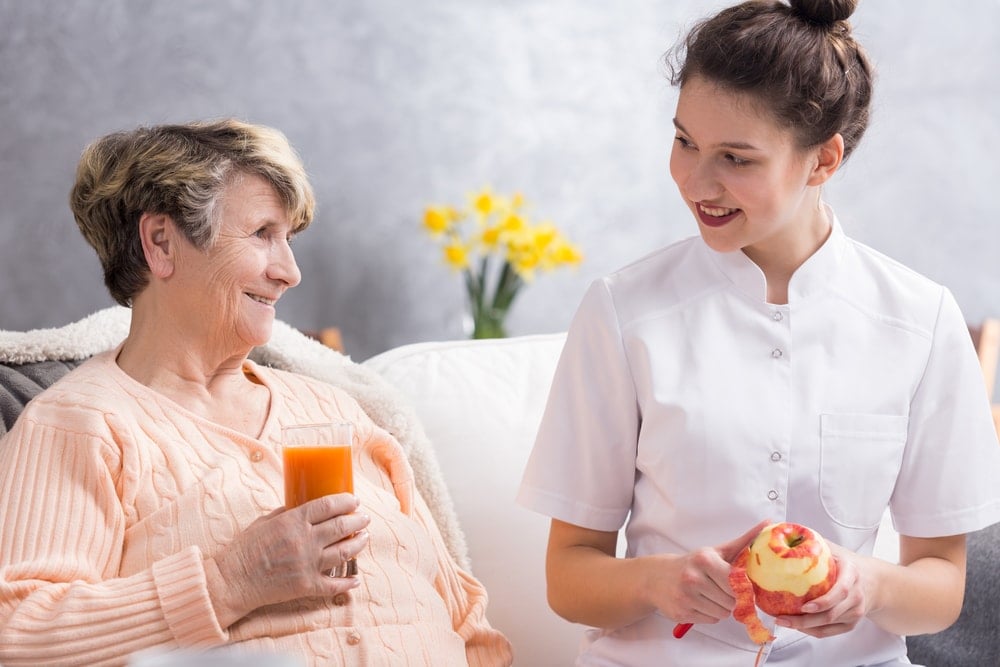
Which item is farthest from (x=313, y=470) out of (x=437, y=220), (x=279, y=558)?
(x=437, y=220)

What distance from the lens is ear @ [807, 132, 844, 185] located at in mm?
1401

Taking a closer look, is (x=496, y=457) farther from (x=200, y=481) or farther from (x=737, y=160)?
(x=737, y=160)

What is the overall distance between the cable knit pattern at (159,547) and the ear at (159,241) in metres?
0.16

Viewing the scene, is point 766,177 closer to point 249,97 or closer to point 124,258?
point 124,258

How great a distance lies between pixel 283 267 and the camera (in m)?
1.62

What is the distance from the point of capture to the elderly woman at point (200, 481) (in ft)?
4.43

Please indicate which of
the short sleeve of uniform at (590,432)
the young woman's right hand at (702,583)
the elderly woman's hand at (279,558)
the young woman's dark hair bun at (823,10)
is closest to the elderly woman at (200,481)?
the elderly woman's hand at (279,558)

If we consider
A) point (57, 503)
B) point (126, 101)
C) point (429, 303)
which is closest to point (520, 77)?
point (429, 303)

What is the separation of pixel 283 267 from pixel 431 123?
2151 millimetres

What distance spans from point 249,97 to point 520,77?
95 cm

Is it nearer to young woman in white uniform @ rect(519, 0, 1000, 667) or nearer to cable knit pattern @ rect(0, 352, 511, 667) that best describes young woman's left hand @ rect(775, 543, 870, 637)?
young woman in white uniform @ rect(519, 0, 1000, 667)

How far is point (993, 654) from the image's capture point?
1.70 meters

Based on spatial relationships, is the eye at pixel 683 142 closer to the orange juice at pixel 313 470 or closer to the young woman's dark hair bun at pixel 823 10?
the young woman's dark hair bun at pixel 823 10

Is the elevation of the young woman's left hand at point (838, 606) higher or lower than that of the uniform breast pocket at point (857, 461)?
lower
